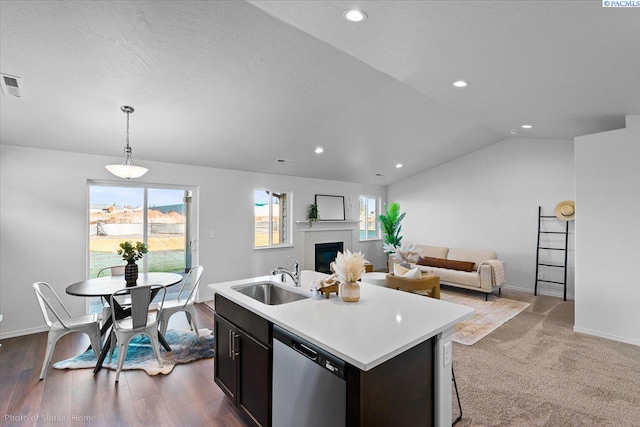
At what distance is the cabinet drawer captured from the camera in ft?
6.14

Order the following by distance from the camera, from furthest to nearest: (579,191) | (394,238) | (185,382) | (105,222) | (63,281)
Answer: (394,238) < (105,222) < (63,281) < (579,191) < (185,382)

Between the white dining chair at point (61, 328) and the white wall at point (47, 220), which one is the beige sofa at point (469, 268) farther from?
the white dining chair at point (61, 328)

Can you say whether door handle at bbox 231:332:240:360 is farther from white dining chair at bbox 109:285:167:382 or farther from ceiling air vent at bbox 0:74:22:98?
ceiling air vent at bbox 0:74:22:98

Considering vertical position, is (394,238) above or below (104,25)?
below

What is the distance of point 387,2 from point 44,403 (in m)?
3.74

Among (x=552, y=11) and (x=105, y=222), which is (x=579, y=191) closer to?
(x=552, y=11)

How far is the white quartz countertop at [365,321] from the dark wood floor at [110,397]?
924 millimetres

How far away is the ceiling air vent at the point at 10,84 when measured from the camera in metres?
2.56

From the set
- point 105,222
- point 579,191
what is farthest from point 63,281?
point 579,191

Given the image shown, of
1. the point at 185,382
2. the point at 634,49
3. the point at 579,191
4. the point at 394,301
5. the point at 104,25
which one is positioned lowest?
the point at 185,382

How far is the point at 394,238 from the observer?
301 inches

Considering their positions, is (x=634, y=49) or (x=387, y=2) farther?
(x=634, y=49)

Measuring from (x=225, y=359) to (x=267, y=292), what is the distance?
0.59m

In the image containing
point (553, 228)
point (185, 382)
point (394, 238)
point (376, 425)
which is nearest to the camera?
point (376, 425)
